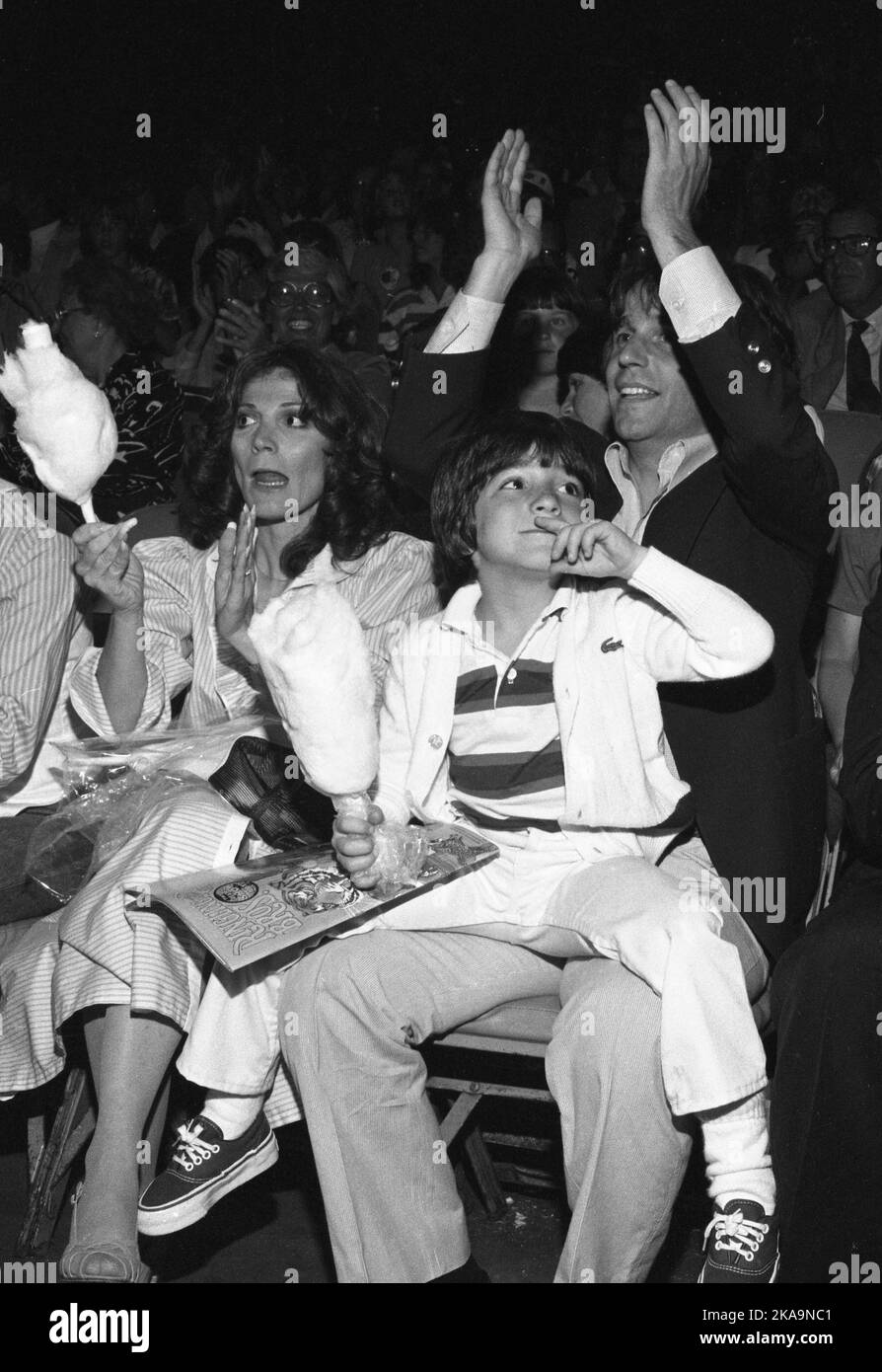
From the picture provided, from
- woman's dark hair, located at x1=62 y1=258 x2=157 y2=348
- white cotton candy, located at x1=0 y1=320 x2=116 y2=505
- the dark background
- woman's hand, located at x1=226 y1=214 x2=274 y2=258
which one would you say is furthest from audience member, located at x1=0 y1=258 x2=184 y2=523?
the dark background

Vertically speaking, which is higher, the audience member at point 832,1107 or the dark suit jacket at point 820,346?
the dark suit jacket at point 820,346

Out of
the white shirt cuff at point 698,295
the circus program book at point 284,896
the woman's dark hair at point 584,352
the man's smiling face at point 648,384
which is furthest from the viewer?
the woman's dark hair at point 584,352

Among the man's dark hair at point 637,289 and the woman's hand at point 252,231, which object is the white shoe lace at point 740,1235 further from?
the woman's hand at point 252,231

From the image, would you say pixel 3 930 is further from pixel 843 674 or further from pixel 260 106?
pixel 260 106

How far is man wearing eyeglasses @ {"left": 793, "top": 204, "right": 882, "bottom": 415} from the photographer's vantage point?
452cm

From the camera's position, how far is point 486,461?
2562 mm

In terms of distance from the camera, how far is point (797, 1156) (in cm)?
209

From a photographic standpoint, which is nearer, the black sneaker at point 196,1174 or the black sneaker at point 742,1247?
the black sneaker at point 742,1247

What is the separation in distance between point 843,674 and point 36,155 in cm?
614

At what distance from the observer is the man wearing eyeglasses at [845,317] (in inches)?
178

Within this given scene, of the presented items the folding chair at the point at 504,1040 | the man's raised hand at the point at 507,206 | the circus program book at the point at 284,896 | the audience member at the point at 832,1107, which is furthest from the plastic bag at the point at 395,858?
the man's raised hand at the point at 507,206

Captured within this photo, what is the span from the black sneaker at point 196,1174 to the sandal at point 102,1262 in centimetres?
5

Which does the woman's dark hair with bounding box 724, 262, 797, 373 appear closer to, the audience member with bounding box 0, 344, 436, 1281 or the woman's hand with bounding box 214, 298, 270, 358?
the audience member with bounding box 0, 344, 436, 1281

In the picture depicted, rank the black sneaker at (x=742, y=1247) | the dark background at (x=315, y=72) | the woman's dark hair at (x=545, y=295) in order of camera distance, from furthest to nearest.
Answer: the dark background at (x=315, y=72), the woman's dark hair at (x=545, y=295), the black sneaker at (x=742, y=1247)
